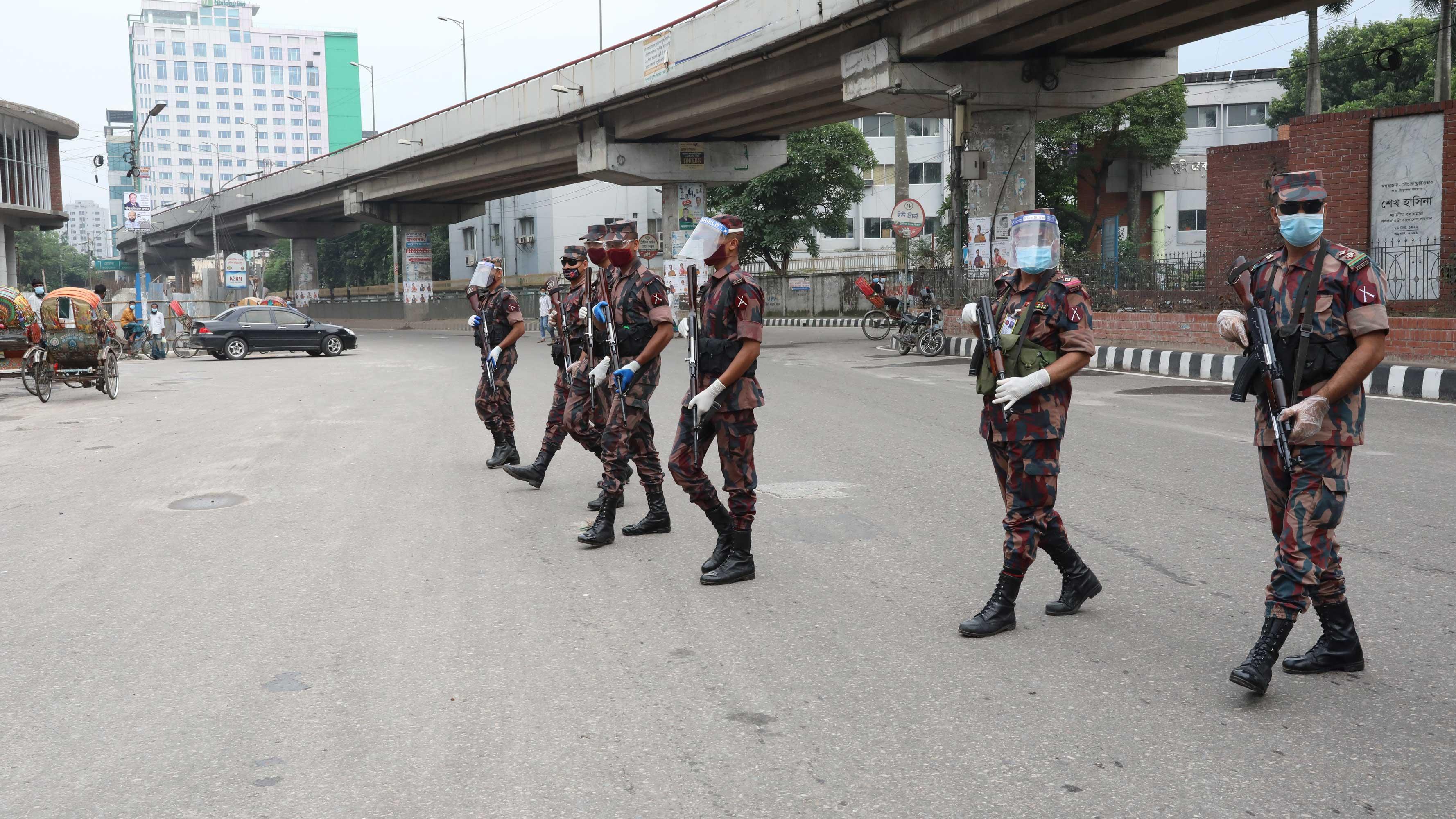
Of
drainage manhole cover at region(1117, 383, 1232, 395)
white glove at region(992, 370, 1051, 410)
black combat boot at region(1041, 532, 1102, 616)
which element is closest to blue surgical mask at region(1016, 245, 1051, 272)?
white glove at region(992, 370, 1051, 410)

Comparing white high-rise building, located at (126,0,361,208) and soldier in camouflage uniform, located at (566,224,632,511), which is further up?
white high-rise building, located at (126,0,361,208)

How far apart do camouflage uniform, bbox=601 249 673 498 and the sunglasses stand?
326 centimetres

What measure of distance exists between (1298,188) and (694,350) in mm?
2693

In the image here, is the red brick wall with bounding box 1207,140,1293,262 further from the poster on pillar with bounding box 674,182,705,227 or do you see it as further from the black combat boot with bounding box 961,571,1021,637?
the black combat boot with bounding box 961,571,1021,637

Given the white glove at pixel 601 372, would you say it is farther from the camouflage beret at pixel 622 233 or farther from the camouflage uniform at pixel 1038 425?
the camouflage uniform at pixel 1038 425

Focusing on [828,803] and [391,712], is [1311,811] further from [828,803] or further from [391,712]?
[391,712]

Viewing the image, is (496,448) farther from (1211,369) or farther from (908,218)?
(908,218)

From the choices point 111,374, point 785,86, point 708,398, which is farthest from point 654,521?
point 785,86

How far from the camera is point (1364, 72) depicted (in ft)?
169

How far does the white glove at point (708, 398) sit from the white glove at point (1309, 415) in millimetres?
2406

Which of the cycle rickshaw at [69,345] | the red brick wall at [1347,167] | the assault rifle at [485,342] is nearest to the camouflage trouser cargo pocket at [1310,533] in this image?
the assault rifle at [485,342]

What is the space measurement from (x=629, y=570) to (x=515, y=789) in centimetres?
263

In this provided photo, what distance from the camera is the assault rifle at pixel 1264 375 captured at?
3.92 m

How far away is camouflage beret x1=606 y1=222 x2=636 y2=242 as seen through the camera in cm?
640
